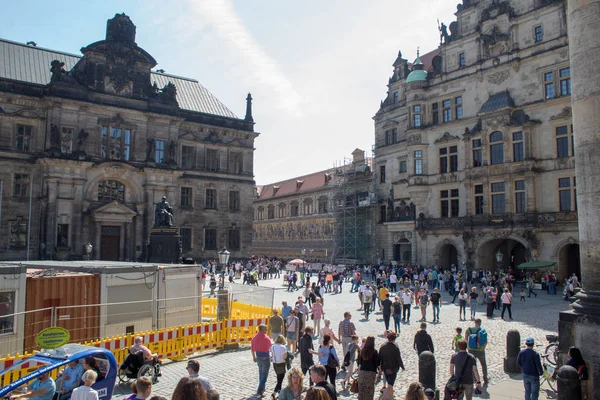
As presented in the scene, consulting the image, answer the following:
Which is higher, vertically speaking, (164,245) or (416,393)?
(164,245)

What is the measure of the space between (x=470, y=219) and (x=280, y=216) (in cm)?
4417

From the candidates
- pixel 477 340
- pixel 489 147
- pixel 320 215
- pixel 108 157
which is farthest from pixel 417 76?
pixel 477 340

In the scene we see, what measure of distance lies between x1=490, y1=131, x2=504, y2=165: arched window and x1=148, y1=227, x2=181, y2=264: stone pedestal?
26007mm

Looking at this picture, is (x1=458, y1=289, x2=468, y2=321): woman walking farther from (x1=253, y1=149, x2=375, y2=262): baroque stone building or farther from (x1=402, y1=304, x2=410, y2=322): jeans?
(x1=253, y1=149, x2=375, y2=262): baroque stone building

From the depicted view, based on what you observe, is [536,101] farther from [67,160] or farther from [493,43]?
[67,160]

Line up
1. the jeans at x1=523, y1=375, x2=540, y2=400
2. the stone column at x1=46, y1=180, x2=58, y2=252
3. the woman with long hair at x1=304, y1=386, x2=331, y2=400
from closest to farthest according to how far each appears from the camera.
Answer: the woman with long hair at x1=304, y1=386, x2=331, y2=400 → the jeans at x1=523, y1=375, x2=540, y2=400 → the stone column at x1=46, y1=180, x2=58, y2=252

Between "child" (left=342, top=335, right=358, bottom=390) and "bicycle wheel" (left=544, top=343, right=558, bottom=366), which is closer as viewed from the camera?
"child" (left=342, top=335, right=358, bottom=390)

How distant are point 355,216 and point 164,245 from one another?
3002 cm

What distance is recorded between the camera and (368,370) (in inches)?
383

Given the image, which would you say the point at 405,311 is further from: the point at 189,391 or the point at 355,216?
the point at 355,216

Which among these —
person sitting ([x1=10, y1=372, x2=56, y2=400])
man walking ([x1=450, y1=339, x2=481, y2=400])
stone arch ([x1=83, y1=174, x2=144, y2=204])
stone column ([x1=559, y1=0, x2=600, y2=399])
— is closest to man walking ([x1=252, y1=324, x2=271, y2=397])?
man walking ([x1=450, y1=339, x2=481, y2=400])

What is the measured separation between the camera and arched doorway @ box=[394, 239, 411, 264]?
161 ft

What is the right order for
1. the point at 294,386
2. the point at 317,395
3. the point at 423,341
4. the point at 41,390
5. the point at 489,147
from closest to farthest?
the point at 317,395 < the point at 294,386 < the point at 41,390 < the point at 423,341 < the point at 489,147

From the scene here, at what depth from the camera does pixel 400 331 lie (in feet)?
61.8
